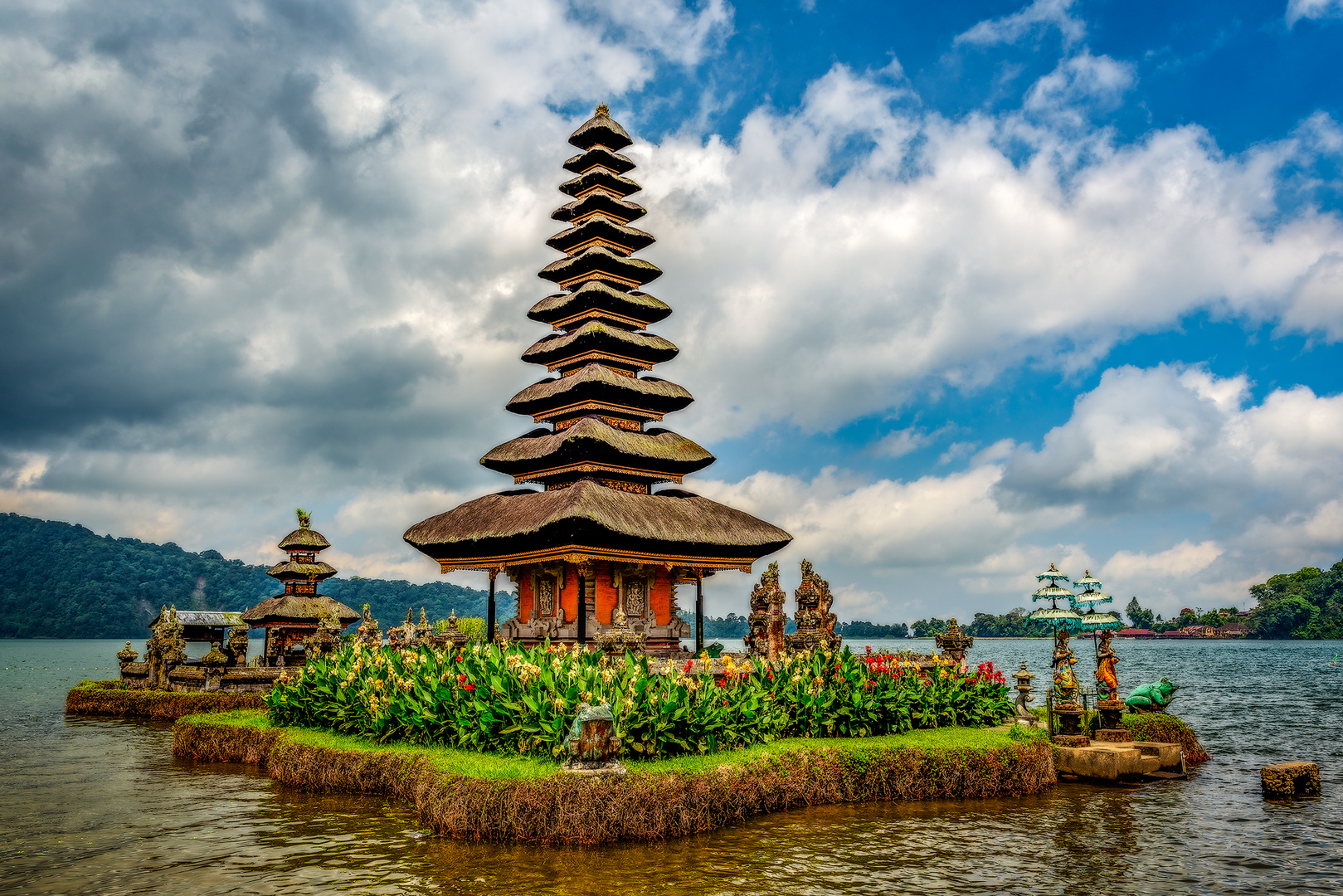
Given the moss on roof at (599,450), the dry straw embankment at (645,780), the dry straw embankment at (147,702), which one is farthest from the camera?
the moss on roof at (599,450)

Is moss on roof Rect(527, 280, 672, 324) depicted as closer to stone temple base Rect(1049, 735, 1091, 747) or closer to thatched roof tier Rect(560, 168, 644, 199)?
thatched roof tier Rect(560, 168, 644, 199)

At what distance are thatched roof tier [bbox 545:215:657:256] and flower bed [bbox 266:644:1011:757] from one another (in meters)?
17.9

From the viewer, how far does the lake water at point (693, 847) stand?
9906mm

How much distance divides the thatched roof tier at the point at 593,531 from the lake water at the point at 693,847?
962 centimetres

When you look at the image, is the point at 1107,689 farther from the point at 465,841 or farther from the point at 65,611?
the point at 65,611

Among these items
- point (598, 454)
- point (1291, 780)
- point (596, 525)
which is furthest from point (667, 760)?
point (598, 454)

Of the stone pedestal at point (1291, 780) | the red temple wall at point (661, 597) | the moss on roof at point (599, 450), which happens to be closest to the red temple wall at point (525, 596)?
the moss on roof at point (599, 450)

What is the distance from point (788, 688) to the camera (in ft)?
50.3

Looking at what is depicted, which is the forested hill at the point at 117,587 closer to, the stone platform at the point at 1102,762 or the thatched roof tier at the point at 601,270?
the thatched roof tier at the point at 601,270

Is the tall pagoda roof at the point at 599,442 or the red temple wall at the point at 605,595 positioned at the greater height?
the tall pagoda roof at the point at 599,442

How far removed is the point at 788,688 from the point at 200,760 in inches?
503

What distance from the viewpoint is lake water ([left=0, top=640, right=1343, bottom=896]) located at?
9.91 metres

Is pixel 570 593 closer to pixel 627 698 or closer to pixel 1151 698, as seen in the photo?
pixel 627 698

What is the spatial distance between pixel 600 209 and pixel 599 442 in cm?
1032
